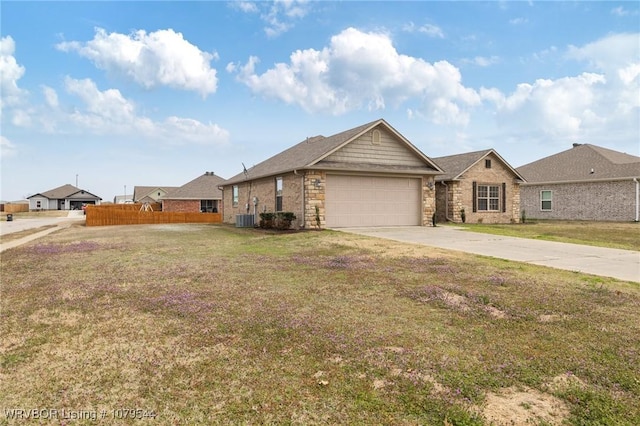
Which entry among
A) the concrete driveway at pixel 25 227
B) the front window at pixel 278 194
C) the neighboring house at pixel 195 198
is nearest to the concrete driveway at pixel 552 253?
the front window at pixel 278 194

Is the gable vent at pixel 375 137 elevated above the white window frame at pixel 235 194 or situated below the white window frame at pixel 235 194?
above

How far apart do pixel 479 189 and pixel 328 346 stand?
973 inches

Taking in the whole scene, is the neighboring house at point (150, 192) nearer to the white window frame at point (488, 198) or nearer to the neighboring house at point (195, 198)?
the neighboring house at point (195, 198)

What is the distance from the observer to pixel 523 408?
298 cm

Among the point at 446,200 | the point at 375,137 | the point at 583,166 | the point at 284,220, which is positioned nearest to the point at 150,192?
the point at 284,220

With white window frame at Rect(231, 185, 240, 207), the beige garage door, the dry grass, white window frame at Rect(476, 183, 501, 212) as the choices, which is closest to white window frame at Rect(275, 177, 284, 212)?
the beige garage door

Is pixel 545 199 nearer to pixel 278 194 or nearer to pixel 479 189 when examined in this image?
pixel 479 189

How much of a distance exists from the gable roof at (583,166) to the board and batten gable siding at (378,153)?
15711mm

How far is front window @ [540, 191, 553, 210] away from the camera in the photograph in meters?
30.4

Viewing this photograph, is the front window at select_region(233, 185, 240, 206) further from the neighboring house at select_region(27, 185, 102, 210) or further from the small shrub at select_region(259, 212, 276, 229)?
the neighboring house at select_region(27, 185, 102, 210)

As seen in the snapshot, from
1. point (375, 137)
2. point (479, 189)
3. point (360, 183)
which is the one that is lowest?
point (479, 189)

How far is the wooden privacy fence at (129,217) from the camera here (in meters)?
30.6

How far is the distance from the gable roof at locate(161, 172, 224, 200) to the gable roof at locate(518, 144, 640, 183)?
31.1 meters

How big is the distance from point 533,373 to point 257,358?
2.64 metres
